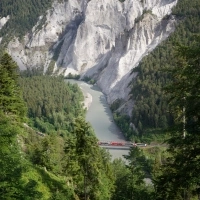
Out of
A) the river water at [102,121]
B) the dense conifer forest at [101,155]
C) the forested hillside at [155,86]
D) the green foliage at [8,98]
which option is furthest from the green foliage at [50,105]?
the green foliage at [8,98]

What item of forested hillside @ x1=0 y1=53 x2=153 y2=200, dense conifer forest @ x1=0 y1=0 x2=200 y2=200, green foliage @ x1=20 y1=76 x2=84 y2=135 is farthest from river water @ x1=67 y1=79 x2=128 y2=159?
forested hillside @ x1=0 y1=53 x2=153 y2=200

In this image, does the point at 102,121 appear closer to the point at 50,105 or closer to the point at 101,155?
the point at 50,105

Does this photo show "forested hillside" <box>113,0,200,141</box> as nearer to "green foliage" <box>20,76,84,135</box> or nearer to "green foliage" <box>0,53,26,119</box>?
"green foliage" <box>20,76,84,135</box>

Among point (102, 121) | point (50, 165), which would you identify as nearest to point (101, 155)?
point (50, 165)

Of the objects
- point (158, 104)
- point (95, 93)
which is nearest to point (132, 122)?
point (158, 104)

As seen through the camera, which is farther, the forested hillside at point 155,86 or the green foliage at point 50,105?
the green foliage at point 50,105

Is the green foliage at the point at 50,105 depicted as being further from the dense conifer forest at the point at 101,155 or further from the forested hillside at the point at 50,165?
the forested hillside at the point at 50,165
